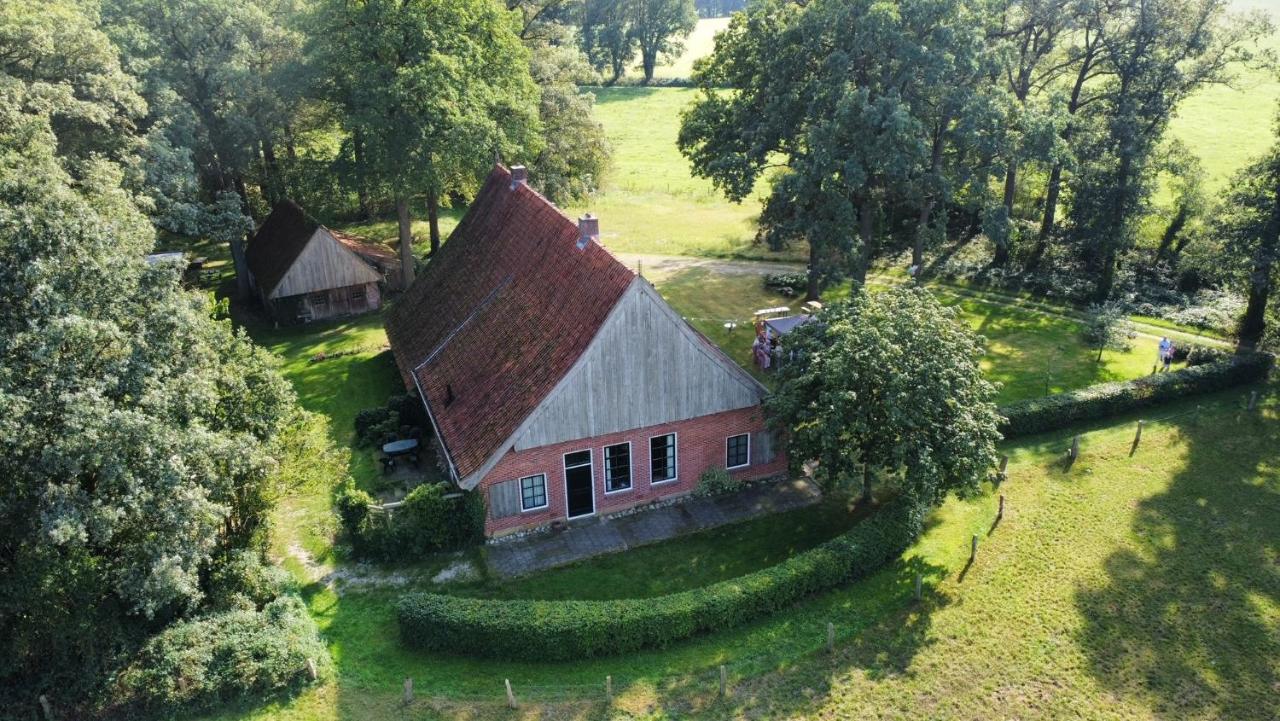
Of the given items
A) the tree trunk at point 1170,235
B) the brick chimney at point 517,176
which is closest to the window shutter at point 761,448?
the brick chimney at point 517,176

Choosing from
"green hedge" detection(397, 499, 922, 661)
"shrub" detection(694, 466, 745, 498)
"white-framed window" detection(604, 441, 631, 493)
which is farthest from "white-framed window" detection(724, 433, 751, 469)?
"green hedge" detection(397, 499, 922, 661)

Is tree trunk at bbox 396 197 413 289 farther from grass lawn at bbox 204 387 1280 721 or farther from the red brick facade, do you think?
grass lawn at bbox 204 387 1280 721

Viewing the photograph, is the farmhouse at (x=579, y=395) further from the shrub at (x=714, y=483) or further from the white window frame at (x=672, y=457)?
the shrub at (x=714, y=483)

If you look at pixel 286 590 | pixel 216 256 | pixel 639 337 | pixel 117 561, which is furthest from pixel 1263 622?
pixel 216 256

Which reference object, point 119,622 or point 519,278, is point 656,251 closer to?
point 519,278

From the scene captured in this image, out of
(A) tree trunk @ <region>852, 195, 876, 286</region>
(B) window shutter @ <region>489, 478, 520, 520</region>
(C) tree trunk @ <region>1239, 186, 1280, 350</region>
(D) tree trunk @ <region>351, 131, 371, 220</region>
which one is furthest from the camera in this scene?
(D) tree trunk @ <region>351, 131, 371, 220</region>

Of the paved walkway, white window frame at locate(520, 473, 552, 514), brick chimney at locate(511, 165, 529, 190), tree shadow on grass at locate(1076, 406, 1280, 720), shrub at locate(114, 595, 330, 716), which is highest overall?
brick chimney at locate(511, 165, 529, 190)

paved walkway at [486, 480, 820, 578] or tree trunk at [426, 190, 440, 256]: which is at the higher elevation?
tree trunk at [426, 190, 440, 256]
